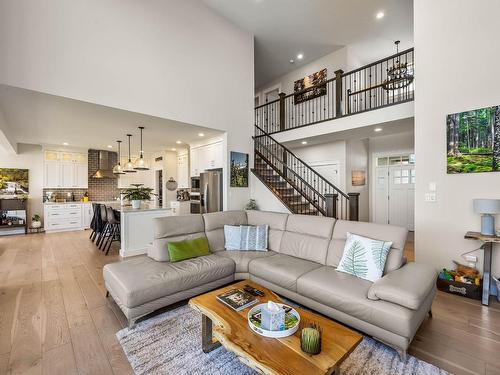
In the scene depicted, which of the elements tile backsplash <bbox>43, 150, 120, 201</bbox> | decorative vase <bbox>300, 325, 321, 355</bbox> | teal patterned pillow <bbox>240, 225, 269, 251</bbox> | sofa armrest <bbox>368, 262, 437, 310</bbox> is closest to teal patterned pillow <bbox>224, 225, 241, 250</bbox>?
teal patterned pillow <bbox>240, 225, 269, 251</bbox>

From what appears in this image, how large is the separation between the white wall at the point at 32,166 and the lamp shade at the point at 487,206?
10.6 m

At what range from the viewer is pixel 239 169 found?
19.1 feet

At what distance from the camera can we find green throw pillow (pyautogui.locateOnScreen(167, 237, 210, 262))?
9.49 feet

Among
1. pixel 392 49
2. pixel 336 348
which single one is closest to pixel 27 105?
pixel 336 348

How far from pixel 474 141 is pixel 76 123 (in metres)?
6.79

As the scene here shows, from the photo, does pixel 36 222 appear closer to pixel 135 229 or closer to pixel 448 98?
pixel 135 229

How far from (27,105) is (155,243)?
128 inches

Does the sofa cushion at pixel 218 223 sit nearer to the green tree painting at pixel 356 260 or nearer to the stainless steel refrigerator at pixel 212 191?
the green tree painting at pixel 356 260

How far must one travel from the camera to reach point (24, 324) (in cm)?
231

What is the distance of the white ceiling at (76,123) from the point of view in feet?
11.8

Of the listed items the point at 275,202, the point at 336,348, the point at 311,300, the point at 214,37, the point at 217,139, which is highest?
the point at 214,37

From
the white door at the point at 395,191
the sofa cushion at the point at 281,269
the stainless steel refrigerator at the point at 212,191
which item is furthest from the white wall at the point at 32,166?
the white door at the point at 395,191

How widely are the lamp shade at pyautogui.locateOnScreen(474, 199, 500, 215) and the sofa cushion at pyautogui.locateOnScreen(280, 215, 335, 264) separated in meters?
1.67

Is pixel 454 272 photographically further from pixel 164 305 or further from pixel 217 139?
pixel 217 139
